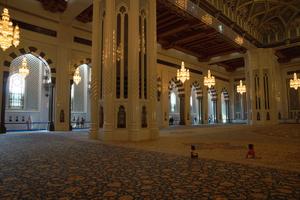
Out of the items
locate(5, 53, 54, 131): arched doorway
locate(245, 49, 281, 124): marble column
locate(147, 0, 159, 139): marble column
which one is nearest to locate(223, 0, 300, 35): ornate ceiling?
locate(245, 49, 281, 124): marble column

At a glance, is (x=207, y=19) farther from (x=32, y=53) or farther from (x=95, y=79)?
(x=32, y=53)

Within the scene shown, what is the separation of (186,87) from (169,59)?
7.42 ft

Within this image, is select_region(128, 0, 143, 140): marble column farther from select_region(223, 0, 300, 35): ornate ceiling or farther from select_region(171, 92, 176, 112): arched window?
select_region(171, 92, 176, 112): arched window

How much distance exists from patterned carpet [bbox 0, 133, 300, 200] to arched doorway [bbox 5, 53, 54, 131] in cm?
918

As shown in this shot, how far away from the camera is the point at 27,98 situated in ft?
38.6

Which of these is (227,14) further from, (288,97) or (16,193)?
(16,193)

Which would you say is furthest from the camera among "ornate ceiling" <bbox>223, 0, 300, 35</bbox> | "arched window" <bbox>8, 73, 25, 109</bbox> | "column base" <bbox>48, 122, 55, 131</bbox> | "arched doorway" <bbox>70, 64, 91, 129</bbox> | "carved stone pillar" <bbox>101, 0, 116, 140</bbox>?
"arched doorway" <bbox>70, 64, 91, 129</bbox>

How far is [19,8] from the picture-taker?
27.2ft

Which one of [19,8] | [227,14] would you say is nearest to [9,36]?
[19,8]

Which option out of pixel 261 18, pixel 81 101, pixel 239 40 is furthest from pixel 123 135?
pixel 261 18

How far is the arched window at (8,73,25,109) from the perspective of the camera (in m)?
11.3

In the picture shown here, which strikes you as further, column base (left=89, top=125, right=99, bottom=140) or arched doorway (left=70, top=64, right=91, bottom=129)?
arched doorway (left=70, top=64, right=91, bottom=129)

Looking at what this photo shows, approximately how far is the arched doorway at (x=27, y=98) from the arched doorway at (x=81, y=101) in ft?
5.17

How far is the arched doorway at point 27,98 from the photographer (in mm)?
11086
